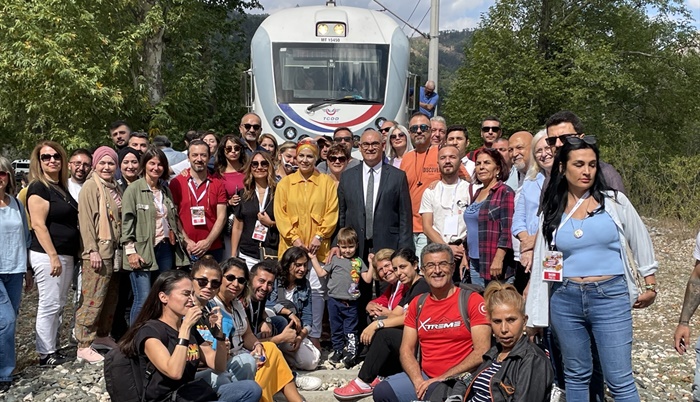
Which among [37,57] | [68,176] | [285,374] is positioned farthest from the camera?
[37,57]

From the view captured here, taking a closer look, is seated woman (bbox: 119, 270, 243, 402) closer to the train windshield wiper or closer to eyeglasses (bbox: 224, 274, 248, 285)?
eyeglasses (bbox: 224, 274, 248, 285)

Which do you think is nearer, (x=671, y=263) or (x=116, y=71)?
(x=671, y=263)

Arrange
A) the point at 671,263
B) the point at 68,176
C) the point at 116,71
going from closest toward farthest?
1. the point at 68,176
2. the point at 671,263
3. the point at 116,71

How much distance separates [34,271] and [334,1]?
28.4 ft

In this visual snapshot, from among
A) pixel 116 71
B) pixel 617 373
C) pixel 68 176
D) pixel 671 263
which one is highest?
pixel 116 71

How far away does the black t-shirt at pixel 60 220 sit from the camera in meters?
6.02

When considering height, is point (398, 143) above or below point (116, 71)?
below

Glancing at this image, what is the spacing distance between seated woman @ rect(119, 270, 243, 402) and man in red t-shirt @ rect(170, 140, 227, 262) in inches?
86.5

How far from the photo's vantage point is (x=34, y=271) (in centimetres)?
601

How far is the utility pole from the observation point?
1554 centimetres

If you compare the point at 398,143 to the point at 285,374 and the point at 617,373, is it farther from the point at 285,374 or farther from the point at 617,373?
the point at 617,373

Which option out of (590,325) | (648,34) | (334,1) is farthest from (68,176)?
(648,34)

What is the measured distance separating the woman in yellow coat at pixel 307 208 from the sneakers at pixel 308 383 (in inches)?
44.8

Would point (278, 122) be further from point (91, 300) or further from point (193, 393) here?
point (193, 393)
